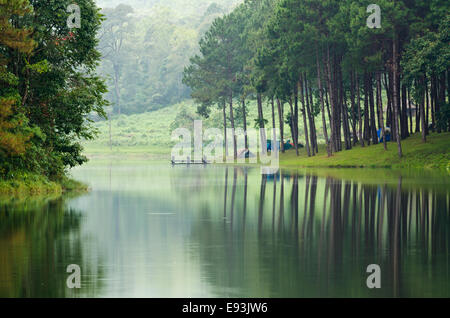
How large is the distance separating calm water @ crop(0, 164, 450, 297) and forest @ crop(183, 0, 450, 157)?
31524mm

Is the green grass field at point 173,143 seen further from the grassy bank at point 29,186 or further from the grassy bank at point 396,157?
the grassy bank at point 29,186

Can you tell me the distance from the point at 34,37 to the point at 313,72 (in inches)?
2021

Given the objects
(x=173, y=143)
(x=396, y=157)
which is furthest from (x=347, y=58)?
(x=173, y=143)

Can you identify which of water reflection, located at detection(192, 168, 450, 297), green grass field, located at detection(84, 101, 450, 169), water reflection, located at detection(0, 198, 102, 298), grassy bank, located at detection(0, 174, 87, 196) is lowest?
water reflection, located at detection(192, 168, 450, 297)

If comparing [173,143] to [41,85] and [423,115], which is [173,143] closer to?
[423,115]

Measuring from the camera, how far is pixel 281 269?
13.5 meters

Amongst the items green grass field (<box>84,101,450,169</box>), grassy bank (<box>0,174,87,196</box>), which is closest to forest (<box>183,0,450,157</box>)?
green grass field (<box>84,101,450,169</box>)

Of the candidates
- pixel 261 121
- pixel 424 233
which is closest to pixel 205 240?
pixel 424 233

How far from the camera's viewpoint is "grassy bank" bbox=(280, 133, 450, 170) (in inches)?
2275

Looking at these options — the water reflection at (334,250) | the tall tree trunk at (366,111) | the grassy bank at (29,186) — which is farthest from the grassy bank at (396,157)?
the grassy bank at (29,186)

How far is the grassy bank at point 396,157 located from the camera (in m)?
57.8

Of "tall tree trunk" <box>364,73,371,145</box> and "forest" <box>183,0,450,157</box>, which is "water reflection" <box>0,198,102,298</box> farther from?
"tall tree trunk" <box>364,73,371,145</box>

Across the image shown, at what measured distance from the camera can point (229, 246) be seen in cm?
1680
